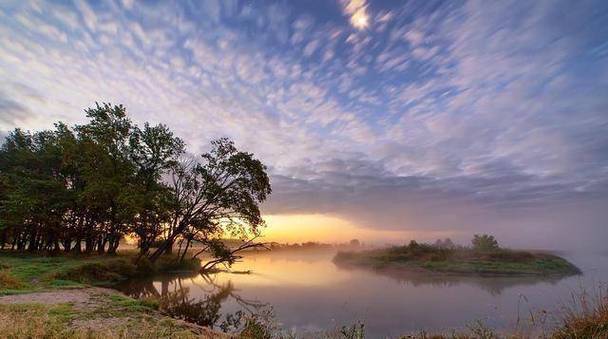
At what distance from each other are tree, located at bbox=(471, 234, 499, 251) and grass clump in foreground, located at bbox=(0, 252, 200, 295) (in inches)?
1404

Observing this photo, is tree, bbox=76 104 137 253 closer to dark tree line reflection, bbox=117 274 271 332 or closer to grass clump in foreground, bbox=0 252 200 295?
grass clump in foreground, bbox=0 252 200 295

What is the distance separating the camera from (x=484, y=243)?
3728 cm

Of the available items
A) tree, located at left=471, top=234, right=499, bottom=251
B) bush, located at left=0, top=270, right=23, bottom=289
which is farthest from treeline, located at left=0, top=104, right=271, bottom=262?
tree, located at left=471, top=234, right=499, bottom=251

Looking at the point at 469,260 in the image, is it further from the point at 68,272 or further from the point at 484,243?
the point at 68,272

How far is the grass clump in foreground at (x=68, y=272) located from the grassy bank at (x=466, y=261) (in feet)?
80.3

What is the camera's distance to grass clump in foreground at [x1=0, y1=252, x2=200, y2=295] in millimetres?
15897

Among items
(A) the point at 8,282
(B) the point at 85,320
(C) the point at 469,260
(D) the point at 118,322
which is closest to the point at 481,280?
(C) the point at 469,260

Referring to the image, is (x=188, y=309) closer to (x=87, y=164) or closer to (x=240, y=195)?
(x=240, y=195)

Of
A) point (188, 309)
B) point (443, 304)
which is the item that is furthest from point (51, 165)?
point (443, 304)

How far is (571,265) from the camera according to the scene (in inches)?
1176

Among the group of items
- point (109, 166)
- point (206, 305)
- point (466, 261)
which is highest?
point (109, 166)

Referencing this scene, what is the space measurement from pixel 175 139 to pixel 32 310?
26455 mm

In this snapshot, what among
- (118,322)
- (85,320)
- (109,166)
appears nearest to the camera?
(85,320)

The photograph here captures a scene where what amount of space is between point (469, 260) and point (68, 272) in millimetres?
34980
